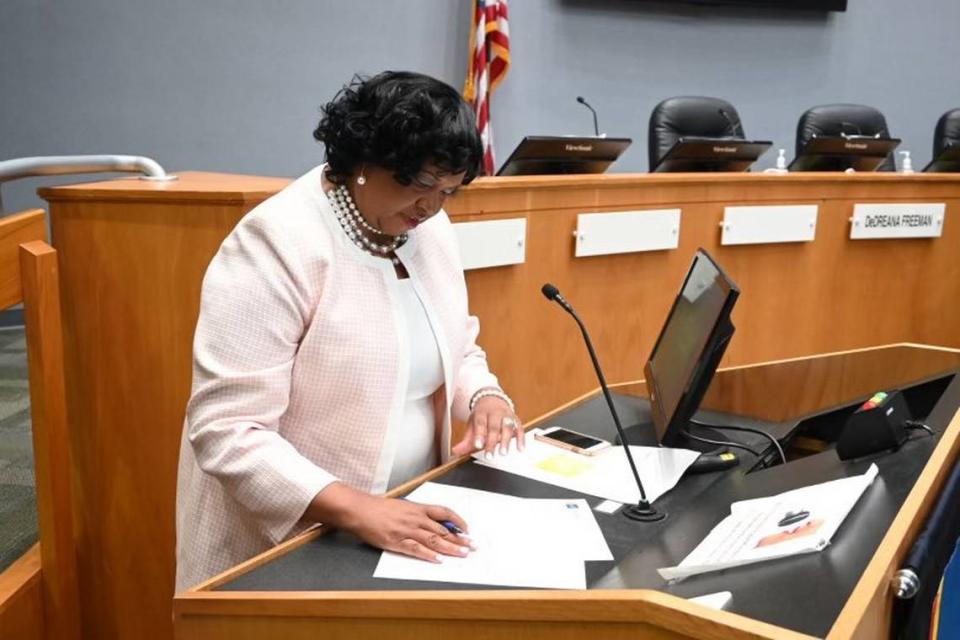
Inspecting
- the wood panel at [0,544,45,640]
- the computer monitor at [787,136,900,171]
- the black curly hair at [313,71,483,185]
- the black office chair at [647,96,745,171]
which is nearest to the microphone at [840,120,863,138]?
the black office chair at [647,96,745,171]

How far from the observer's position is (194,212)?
170 centimetres

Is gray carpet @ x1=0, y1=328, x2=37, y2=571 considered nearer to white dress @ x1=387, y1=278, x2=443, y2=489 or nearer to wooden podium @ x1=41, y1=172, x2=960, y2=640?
wooden podium @ x1=41, y1=172, x2=960, y2=640

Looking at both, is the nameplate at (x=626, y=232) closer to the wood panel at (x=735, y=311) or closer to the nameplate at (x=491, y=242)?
the wood panel at (x=735, y=311)

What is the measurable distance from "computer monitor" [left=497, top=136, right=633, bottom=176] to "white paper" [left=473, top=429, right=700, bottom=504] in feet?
3.92

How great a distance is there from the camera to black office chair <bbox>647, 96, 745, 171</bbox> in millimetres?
4141

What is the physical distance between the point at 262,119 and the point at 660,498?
3.70 meters

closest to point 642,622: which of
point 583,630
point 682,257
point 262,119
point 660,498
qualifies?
point 583,630

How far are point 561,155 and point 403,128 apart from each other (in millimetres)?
1441

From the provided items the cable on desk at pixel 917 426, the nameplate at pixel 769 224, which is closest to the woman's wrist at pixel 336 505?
the cable on desk at pixel 917 426

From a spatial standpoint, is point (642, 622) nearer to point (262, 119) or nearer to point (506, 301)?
A: point (506, 301)

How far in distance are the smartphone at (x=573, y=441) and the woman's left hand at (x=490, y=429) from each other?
0.07m

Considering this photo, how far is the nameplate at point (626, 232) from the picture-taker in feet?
8.45

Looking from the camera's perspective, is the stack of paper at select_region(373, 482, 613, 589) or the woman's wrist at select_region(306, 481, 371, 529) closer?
the stack of paper at select_region(373, 482, 613, 589)

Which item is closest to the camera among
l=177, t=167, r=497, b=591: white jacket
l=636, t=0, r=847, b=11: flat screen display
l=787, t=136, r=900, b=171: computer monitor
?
l=177, t=167, r=497, b=591: white jacket
